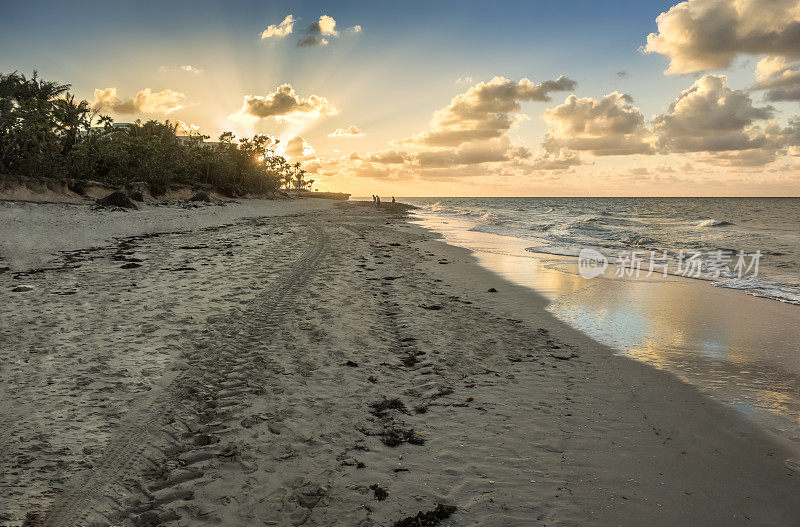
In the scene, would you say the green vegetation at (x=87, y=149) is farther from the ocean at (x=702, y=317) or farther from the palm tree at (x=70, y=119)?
the ocean at (x=702, y=317)

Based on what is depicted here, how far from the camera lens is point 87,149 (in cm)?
3319

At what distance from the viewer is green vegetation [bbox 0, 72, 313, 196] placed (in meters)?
26.5

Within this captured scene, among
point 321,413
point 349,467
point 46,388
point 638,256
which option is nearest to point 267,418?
point 321,413

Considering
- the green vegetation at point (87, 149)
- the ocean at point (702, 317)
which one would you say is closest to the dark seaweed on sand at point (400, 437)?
the ocean at point (702, 317)

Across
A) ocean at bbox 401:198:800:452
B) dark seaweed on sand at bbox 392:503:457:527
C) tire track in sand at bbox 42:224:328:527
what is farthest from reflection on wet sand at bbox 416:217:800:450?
tire track in sand at bbox 42:224:328:527

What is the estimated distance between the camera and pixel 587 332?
7652 mm

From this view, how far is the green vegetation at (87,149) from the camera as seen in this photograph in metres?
26.5

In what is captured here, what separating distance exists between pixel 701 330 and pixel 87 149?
42.8 metres

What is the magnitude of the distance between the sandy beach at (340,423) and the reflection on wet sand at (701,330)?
53cm

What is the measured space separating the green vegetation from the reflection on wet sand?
32.8 meters

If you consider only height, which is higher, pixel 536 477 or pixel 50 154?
pixel 50 154

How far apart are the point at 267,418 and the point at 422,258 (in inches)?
478

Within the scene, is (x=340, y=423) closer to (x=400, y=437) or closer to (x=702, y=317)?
(x=400, y=437)

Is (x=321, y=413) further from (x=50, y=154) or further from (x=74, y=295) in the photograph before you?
(x=50, y=154)
